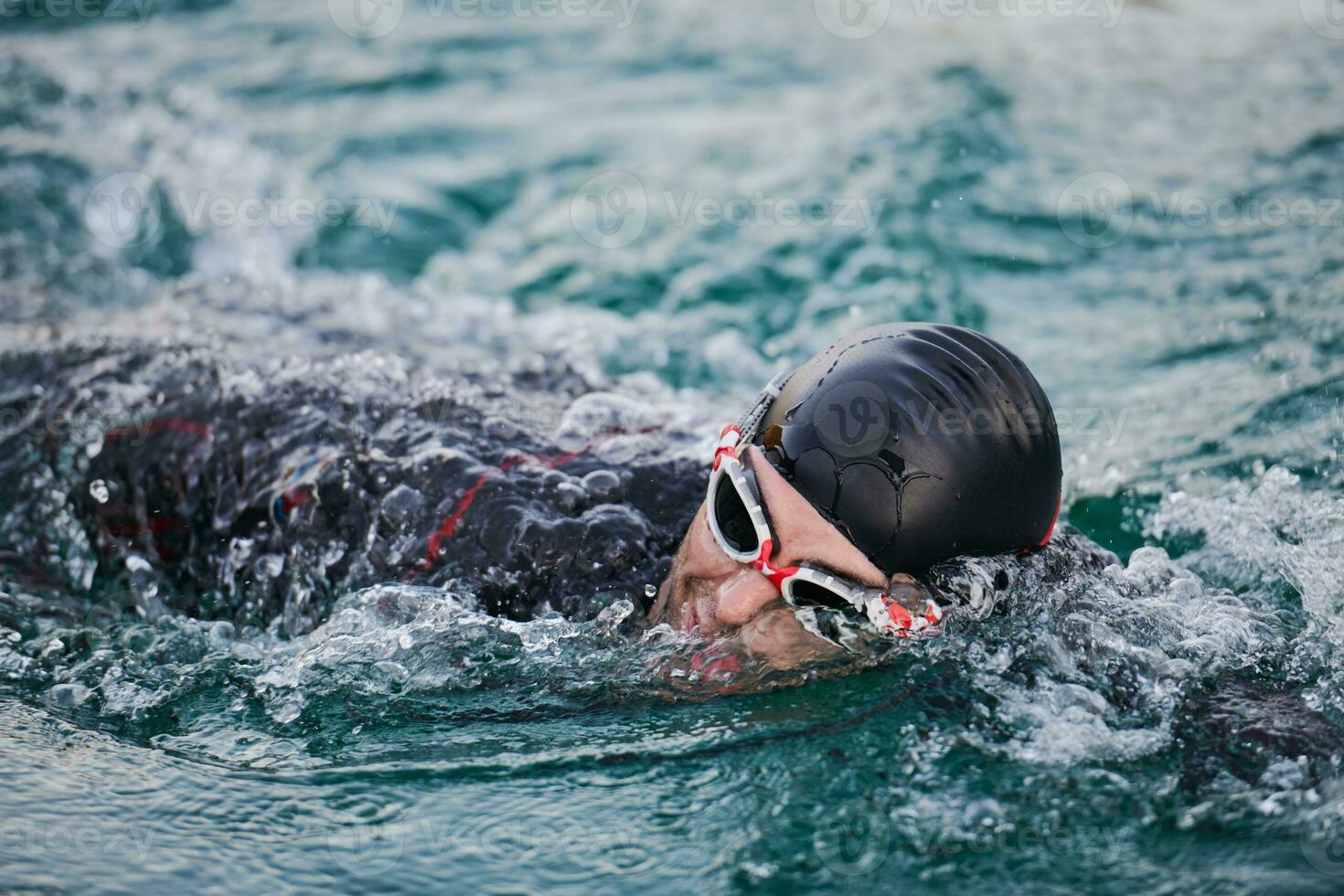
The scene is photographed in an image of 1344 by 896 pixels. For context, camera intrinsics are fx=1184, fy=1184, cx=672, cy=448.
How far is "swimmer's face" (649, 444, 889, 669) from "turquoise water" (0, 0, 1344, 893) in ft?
0.44

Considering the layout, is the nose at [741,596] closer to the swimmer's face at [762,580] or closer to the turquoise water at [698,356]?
the swimmer's face at [762,580]

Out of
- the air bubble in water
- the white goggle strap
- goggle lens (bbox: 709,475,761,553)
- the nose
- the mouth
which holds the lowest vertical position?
the air bubble in water

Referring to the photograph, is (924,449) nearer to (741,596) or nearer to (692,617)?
(741,596)

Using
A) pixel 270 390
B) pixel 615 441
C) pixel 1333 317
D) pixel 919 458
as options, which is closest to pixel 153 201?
pixel 270 390

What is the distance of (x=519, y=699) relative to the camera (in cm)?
325

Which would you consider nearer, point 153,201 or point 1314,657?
point 1314,657

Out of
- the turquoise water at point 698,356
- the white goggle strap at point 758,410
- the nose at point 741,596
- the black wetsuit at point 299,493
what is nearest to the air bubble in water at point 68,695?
the turquoise water at point 698,356

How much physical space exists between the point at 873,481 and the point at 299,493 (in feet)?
6.29

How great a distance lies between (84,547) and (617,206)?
440cm

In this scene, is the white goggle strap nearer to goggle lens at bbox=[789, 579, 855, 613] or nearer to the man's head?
the man's head

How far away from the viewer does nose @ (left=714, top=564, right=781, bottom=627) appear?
3186 millimetres

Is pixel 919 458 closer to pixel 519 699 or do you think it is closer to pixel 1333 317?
pixel 519 699

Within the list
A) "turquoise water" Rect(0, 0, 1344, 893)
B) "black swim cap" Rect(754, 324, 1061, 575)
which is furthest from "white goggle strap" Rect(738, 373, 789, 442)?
"turquoise water" Rect(0, 0, 1344, 893)

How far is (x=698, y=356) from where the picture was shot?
20.3ft
